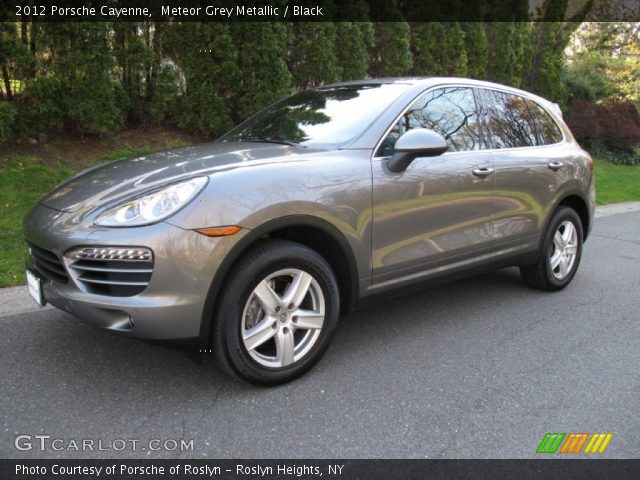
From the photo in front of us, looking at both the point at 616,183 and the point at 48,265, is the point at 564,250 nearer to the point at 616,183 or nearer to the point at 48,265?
the point at 48,265

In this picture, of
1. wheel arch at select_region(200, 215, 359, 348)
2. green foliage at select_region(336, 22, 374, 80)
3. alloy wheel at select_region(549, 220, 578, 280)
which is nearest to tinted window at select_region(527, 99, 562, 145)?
alloy wheel at select_region(549, 220, 578, 280)

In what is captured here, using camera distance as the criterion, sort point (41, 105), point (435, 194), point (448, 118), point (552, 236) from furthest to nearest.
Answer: point (41, 105) < point (552, 236) < point (448, 118) < point (435, 194)

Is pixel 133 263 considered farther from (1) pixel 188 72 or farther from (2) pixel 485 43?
(2) pixel 485 43

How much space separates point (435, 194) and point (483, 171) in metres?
0.57

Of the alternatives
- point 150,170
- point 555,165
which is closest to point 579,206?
point 555,165

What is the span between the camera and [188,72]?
799 centimetres

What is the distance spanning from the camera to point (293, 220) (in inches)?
112

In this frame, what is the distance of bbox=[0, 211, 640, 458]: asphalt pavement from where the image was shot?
2.49m

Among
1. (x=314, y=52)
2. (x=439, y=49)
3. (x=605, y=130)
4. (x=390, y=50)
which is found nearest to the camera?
(x=314, y=52)

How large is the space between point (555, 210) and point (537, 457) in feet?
8.97

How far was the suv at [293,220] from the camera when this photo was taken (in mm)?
2535

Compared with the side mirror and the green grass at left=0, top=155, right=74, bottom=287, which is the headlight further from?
the green grass at left=0, top=155, right=74, bottom=287

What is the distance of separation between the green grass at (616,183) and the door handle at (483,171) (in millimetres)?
7862
